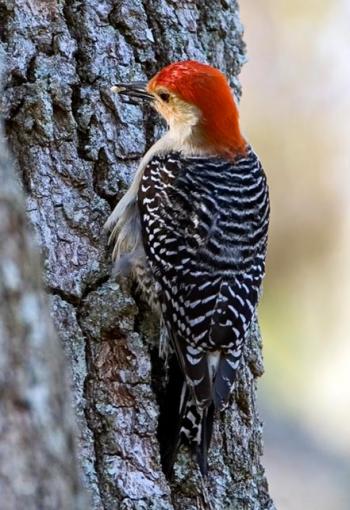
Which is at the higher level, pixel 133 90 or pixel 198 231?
pixel 133 90

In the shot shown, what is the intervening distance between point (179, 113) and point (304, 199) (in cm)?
357

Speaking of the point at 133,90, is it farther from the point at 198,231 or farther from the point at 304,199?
the point at 304,199

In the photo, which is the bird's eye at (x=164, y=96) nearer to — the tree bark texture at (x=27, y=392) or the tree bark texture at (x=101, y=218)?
the tree bark texture at (x=101, y=218)

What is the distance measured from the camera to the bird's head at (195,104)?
167 inches

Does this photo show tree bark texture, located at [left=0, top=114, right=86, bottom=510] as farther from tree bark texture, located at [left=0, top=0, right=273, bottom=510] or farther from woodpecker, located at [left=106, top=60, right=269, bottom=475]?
woodpecker, located at [left=106, top=60, right=269, bottom=475]

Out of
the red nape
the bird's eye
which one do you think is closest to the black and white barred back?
the red nape

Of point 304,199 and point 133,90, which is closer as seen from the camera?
point 133,90

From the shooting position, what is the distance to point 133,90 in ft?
13.8

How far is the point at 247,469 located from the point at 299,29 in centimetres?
502

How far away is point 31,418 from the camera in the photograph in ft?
6.61

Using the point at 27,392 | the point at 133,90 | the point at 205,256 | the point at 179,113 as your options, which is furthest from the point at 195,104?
the point at 27,392

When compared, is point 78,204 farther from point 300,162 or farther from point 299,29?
point 299,29

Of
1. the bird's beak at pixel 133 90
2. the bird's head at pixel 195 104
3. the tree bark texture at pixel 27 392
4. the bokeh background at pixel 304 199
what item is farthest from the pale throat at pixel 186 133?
the bokeh background at pixel 304 199

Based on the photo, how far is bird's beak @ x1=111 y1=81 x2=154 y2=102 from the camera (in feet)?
13.7
